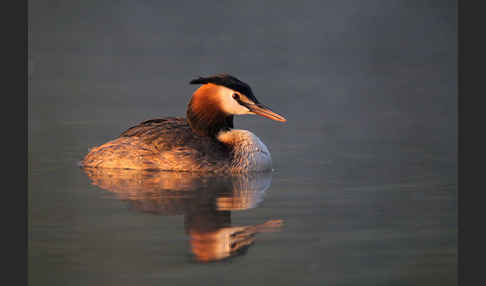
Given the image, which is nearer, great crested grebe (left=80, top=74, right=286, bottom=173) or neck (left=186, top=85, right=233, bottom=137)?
great crested grebe (left=80, top=74, right=286, bottom=173)

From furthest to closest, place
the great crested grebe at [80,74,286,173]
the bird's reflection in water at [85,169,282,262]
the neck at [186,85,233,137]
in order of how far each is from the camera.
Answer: the neck at [186,85,233,137], the great crested grebe at [80,74,286,173], the bird's reflection in water at [85,169,282,262]

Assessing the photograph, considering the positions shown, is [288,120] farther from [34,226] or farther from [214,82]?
[34,226]

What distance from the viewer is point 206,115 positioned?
436 inches

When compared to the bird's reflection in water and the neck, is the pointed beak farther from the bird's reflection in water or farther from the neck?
the bird's reflection in water

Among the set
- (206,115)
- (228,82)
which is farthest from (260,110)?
(206,115)

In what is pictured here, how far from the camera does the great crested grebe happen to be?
10.9 m

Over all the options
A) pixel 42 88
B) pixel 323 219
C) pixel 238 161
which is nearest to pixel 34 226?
pixel 323 219

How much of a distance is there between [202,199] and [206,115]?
6.94 ft

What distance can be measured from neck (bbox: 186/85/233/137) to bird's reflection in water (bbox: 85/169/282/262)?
0.71 m

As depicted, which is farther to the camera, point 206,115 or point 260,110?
point 206,115

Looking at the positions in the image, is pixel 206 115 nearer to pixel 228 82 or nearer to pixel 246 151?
pixel 228 82

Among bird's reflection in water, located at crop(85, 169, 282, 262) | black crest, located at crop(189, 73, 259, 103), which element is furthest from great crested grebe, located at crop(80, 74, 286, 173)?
bird's reflection in water, located at crop(85, 169, 282, 262)

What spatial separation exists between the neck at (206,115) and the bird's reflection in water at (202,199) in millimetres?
707

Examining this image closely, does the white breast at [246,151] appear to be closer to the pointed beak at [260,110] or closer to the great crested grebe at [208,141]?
the great crested grebe at [208,141]
